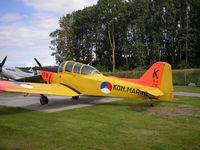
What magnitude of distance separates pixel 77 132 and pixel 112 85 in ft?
12.8

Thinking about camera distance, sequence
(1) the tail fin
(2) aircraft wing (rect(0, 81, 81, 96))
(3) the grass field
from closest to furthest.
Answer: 1. (3) the grass field
2. (2) aircraft wing (rect(0, 81, 81, 96))
3. (1) the tail fin

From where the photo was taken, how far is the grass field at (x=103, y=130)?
15.1ft

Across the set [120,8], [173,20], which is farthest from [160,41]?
[120,8]

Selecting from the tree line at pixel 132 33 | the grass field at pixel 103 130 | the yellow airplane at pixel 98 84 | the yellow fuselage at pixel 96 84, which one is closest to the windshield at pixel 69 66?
the yellow airplane at pixel 98 84

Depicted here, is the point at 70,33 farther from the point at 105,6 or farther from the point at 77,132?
the point at 77,132

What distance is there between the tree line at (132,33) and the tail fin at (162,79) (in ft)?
95.0

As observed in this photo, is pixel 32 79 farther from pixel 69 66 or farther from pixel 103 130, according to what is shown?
pixel 103 130

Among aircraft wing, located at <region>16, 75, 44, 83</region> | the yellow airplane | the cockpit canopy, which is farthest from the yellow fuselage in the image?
aircraft wing, located at <region>16, 75, 44, 83</region>

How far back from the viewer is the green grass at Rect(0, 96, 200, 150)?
4598mm

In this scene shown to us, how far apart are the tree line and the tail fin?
2895cm

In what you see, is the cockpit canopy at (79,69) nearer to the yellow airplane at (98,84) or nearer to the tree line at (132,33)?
the yellow airplane at (98,84)

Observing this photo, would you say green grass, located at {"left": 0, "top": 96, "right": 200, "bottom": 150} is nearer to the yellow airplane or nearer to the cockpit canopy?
the yellow airplane

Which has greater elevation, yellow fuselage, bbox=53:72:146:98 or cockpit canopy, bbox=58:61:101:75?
cockpit canopy, bbox=58:61:101:75

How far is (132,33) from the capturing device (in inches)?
1892
